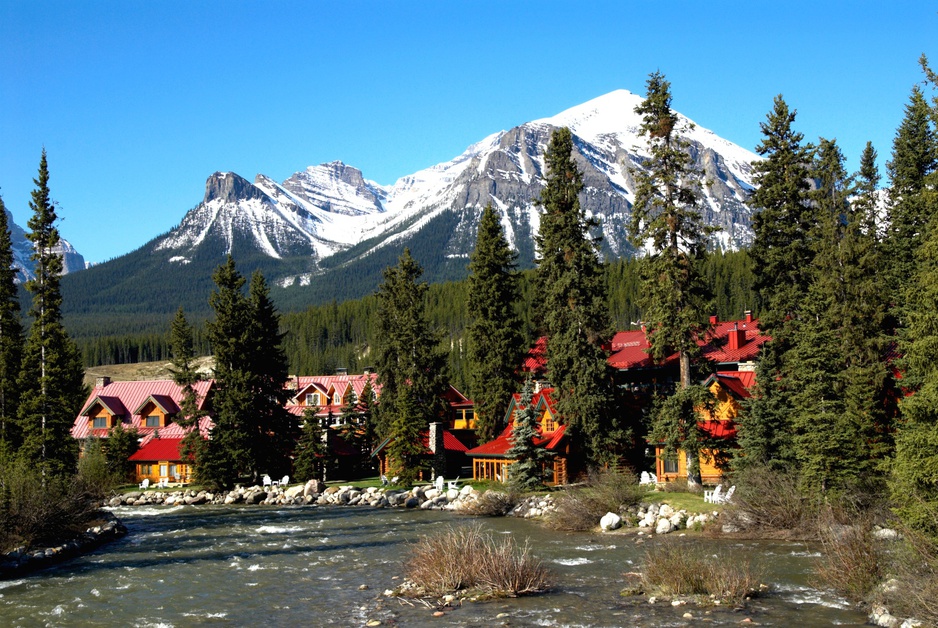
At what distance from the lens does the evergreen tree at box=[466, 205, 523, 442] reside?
188 feet

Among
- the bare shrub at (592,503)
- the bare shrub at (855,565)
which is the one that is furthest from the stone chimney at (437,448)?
the bare shrub at (855,565)

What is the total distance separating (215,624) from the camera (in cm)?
2216

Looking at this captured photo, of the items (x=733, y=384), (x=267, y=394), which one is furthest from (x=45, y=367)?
(x=733, y=384)


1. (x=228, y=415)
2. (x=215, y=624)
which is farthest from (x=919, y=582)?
(x=228, y=415)

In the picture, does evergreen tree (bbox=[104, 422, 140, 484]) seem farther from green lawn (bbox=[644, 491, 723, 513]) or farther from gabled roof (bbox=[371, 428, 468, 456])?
green lawn (bbox=[644, 491, 723, 513])

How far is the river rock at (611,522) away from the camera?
117ft

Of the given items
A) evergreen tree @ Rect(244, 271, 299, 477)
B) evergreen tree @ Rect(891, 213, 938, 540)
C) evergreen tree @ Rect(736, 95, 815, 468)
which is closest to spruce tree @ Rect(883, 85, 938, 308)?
evergreen tree @ Rect(736, 95, 815, 468)

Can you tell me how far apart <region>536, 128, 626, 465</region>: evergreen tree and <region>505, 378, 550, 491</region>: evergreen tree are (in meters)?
2.16

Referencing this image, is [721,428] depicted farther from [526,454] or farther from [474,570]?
[474,570]

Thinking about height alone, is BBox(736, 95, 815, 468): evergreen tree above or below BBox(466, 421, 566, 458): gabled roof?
above

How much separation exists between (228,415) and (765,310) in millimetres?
34861

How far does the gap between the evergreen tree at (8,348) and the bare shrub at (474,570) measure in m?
31.2

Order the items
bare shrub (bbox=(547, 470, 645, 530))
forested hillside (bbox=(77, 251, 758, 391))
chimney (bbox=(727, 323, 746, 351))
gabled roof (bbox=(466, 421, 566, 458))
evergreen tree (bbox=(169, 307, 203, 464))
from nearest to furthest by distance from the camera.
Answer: bare shrub (bbox=(547, 470, 645, 530))
gabled roof (bbox=(466, 421, 566, 458))
chimney (bbox=(727, 323, 746, 351))
evergreen tree (bbox=(169, 307, 203, 464))
forested hillside (bbox=(77, 251, 758, 391))

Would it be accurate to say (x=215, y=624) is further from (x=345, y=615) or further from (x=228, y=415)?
(x=228, y=415)
